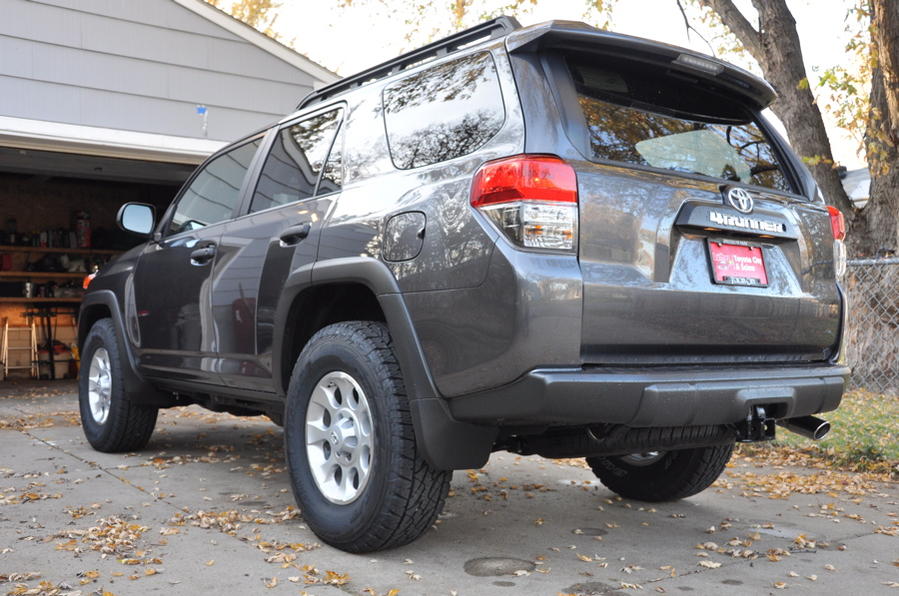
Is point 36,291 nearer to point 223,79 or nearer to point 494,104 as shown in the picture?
point 223,79

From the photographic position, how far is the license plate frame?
311 cm

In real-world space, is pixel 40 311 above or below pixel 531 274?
below

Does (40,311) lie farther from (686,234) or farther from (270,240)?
(686,234)

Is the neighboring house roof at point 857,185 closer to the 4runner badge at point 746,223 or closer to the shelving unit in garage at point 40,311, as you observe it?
the shelving unit in garage at point 40,311

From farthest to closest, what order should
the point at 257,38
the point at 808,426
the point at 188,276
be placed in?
1. the point at 257,38
2. the point at 188,276
3. the point at 808,426

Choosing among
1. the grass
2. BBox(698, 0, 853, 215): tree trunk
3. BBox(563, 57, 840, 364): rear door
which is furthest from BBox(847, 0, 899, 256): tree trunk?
BBox(563, 57, 840, 364): rear door

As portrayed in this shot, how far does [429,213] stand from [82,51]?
265 inches

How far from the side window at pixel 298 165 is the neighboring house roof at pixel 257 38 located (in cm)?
546

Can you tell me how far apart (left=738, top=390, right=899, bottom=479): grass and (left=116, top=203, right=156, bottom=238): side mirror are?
172 inches

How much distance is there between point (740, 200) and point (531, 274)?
999 millimetres

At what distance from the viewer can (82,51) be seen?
8.45 metres

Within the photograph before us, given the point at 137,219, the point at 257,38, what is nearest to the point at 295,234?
the point at 137,219

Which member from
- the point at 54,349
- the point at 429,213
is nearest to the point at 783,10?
the point at 429,213

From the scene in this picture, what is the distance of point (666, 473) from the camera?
4.39 metres
